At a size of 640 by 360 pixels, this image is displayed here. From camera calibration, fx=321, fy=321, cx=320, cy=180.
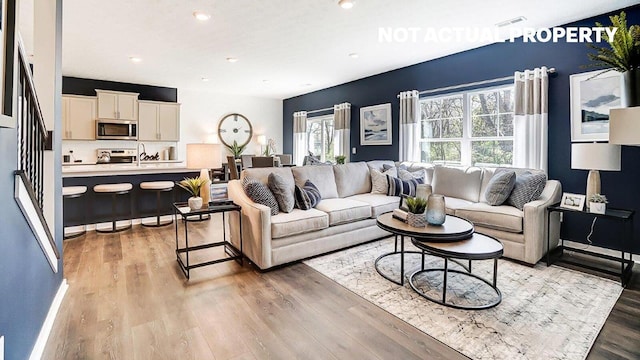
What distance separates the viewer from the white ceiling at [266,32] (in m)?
3.28

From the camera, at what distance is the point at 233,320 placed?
7.45ft

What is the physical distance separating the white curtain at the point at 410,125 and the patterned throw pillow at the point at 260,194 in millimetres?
3034

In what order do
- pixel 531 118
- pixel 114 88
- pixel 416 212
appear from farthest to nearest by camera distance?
pixel 114 88 → pixel 531 118 → pixel 416 212

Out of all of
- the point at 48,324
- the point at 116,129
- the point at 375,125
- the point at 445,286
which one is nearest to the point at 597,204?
the point at 445,286

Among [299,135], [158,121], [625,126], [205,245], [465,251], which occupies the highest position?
[158,121]

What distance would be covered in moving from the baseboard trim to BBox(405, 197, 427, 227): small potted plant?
8.74 feet

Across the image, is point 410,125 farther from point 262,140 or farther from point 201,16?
point 262,140

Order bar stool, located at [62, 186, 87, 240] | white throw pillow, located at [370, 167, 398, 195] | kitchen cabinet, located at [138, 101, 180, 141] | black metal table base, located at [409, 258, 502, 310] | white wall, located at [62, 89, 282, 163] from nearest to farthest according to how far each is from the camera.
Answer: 1. black metal table base, located at [409, 258, 502, 310]
2. bar stool, located at [62, 186, 87, 240]
3. white throw pillow, located at [370, 167, 398, 195]
4. white wall, located at [62, 89, 282, 163]
5. kitchen cabinet, located at [138, 101, 180, 141]

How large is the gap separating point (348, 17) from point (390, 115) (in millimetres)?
2704

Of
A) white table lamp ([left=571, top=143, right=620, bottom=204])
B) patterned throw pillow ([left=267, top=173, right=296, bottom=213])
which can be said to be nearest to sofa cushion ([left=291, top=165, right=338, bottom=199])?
patterned throw pillow ([left=267, top=173, right=296, bottom=213])

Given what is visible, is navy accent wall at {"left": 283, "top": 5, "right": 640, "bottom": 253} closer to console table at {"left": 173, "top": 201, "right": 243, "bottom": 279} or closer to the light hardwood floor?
the light hardwood floor

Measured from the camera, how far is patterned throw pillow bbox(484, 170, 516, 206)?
140 inches

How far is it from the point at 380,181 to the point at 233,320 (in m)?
2.99

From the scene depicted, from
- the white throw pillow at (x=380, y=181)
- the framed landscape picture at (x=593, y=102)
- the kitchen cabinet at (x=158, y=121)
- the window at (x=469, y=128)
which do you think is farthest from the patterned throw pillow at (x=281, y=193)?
the kitchen cabinet at (x=158, y=121)
